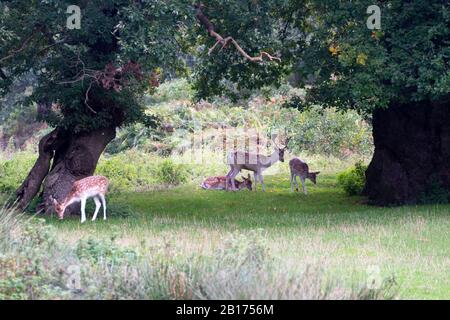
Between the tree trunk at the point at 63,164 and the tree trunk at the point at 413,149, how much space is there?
7.48m

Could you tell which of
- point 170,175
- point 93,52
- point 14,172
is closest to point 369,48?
point 93,52

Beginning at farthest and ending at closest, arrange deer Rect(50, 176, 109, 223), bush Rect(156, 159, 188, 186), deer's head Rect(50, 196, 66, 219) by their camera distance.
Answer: bush Rect(156, 159, 188, 186) → deer's head Rect(50, 196, 66, 219) → deer Rect(50, 176, 109, 223)

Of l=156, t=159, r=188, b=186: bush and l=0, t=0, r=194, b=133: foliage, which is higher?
l=0, t=0, r=194, b=133: foliage

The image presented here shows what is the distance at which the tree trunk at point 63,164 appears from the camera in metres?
21.9

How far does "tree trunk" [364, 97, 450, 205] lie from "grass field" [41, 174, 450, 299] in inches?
40.8

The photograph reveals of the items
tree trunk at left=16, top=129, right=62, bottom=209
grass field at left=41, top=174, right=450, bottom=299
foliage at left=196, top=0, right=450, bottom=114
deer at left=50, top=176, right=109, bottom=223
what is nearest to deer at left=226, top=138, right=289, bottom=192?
grass field at left=41, top=174, right=450, bottom=299

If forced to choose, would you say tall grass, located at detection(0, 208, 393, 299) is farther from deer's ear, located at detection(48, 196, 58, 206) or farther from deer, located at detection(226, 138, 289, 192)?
deer, located at detection(226, 138, 289, 192)

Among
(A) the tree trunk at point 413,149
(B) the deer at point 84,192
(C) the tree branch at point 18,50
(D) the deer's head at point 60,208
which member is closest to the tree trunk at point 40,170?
(D) the deer's head at point 60,208

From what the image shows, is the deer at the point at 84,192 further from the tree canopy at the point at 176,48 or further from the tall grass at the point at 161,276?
the tall grass at the point at 161,276

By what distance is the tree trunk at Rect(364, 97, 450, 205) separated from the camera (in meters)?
23.0

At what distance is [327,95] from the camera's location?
20875mm

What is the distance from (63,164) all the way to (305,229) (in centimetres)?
716

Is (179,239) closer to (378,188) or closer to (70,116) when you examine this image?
(70,116)
